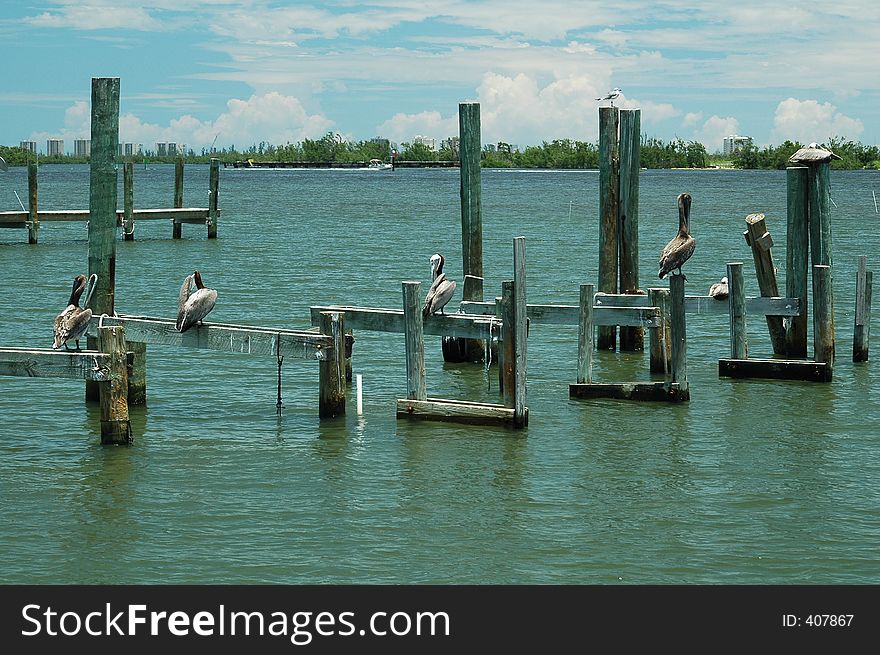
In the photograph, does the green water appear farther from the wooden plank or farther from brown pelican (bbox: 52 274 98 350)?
brown pelican (bbox: 52 274 98 350)

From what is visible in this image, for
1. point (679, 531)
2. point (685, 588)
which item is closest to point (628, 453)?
point (679, 531)

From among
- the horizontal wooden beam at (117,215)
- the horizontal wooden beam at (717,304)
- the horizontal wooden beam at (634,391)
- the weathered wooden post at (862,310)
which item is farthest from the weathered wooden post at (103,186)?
the horizontal wooden beam at (117,215)

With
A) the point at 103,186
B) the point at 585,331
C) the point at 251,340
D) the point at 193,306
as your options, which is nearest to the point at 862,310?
the point at 585,331

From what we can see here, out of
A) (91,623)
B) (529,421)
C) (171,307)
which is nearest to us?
(91,623)

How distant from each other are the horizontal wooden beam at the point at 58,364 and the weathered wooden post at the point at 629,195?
23.8 ft

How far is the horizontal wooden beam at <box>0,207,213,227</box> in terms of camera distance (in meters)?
39.8

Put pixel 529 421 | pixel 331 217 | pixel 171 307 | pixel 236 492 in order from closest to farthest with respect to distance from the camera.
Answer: pixel 236 492, pixel 529 421, pixel 171 307, pixel 331 217

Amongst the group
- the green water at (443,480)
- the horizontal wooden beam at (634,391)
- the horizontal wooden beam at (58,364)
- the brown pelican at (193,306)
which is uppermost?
the brown pelican at (193,306)

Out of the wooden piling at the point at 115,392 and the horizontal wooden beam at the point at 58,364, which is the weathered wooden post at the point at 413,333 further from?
the horizontal wooden beam at the point at 58,364

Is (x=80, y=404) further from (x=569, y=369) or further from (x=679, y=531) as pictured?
(x=679, y=531)

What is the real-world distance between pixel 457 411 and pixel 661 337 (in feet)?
11.5

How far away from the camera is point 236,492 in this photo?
11781 mm

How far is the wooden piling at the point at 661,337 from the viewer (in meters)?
15.4

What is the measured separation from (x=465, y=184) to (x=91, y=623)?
9.63m
